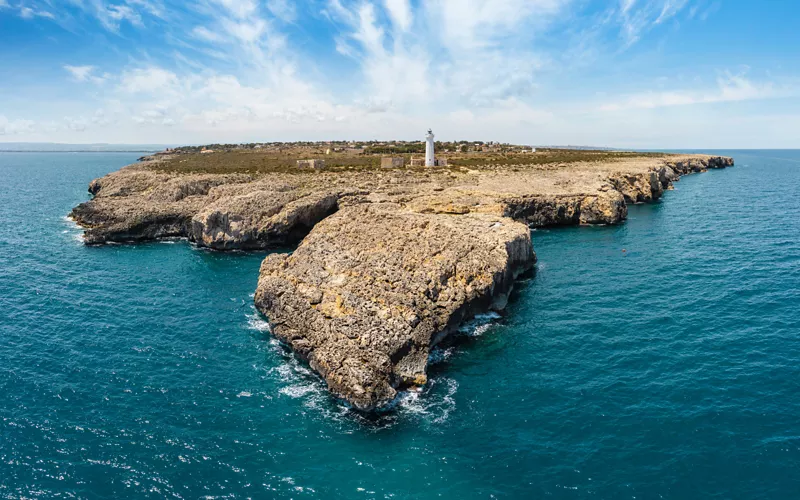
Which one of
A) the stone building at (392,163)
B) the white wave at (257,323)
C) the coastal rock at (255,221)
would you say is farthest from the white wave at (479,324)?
the stone building at (392,163)

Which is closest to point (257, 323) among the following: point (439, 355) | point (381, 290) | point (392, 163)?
point (381, 290)

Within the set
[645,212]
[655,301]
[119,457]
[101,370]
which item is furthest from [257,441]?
[645,212]

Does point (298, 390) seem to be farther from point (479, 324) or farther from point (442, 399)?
point (479, 324)

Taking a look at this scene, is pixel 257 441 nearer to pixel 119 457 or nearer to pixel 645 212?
pixel 119 457

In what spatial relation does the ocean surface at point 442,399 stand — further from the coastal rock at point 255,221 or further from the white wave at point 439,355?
the coastal rock at point 255,221

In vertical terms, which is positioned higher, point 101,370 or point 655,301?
point 655,301

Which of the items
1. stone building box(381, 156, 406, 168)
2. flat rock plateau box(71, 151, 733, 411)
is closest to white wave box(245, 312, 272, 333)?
flat rock plateau box(71, 151, 733, 411)
